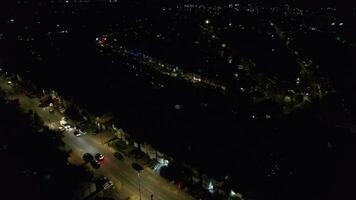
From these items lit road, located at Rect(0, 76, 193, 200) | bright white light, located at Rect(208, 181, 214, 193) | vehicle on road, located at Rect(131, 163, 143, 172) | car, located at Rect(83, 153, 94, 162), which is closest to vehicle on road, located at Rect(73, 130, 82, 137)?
lit road, located at Rect(0, 76, 193, 200)

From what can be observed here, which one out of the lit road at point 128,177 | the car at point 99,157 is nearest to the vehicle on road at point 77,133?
the lit road at point 128,177

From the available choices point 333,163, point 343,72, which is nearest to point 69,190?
point 333,163

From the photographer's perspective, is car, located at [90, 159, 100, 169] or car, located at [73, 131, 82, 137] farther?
car, located at [73, 131, 82, 137]

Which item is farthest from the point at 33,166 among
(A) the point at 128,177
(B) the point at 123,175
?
(A) the point at 128,177

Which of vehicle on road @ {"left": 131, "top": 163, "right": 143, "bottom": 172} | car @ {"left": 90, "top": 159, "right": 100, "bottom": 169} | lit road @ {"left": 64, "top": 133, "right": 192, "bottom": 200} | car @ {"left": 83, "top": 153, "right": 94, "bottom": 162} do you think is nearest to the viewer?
lit road @ {"left": 64, "top": 133, "right": 192, "bottom": 200}

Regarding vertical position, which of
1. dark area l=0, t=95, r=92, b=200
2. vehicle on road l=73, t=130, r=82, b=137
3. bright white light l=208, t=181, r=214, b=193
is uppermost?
dark area l=0, t=95, r=92, b=200

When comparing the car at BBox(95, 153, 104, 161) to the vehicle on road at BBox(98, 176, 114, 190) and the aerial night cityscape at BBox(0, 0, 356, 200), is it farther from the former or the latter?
the vehicle on road at BBox(98, 176, 114, 190)

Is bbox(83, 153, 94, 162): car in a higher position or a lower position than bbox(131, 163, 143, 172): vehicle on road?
lower

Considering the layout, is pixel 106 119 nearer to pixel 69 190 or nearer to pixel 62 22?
pixel 69 190
